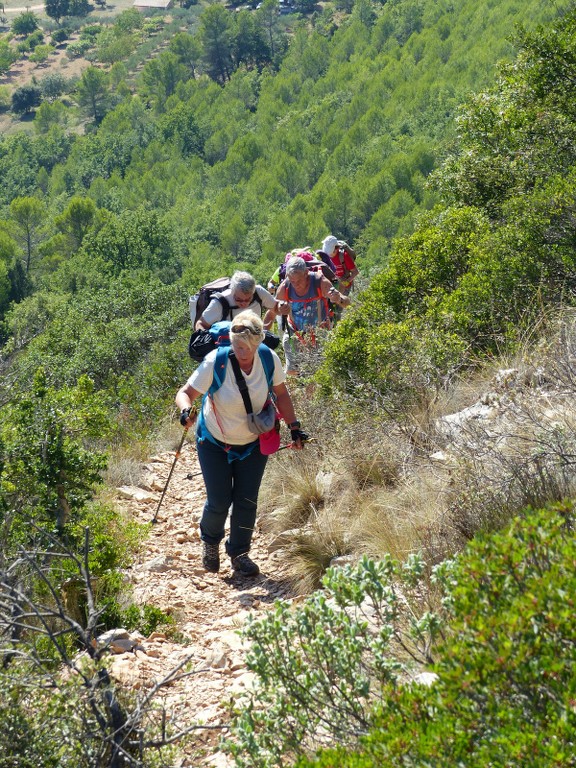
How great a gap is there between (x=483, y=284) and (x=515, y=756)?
423 cm

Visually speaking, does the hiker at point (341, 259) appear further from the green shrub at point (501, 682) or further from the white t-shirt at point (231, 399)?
the green shrub at point (501, 682)

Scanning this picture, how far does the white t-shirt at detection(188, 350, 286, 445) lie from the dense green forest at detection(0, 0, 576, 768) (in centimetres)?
73

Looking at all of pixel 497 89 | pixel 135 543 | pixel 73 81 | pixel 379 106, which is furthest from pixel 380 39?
pixel 135 543

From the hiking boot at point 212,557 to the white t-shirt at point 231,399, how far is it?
0.67 metres

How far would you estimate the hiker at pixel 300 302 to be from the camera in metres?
6.68

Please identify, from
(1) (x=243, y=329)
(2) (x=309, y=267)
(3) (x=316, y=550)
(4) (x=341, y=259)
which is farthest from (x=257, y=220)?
(3) (x=316, y=550)

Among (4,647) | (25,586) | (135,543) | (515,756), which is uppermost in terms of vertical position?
(515,756)

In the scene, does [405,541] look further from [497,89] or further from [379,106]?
[379,106]

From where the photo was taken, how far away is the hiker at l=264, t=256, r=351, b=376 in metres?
6.68

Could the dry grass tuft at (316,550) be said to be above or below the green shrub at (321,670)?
below

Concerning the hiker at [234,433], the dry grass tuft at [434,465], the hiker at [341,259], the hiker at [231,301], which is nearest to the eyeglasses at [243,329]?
the hiker at [234,433]

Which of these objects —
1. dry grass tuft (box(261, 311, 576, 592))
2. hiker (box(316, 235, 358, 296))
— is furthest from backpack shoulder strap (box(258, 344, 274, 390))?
hiker (box(316, 235, 358, 296))

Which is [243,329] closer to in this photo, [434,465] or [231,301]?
[434,465]

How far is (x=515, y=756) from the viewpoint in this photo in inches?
67.9
